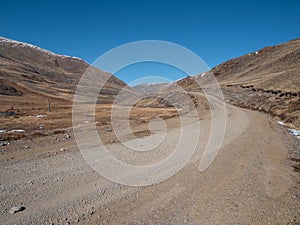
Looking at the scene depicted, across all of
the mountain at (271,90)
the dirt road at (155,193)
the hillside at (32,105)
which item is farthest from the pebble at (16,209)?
the mountain at (271,90)

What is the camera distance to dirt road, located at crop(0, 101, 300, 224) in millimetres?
5055

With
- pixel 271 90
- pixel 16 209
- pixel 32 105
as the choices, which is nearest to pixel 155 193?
pixel 16 209

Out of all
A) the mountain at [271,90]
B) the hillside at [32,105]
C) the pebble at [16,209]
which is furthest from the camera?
the mountain at [271,90]

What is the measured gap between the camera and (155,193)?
20.4 feet

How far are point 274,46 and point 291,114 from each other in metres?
96.1

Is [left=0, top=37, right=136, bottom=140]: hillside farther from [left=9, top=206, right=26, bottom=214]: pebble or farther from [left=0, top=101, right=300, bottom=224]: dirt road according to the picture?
[left=9, top=206, right=26, bottom=214]: pebble

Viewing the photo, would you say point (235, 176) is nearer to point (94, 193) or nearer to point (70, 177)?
point (94, 193)

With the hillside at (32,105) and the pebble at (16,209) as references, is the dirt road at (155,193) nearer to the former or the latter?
the pebble at (16,209)

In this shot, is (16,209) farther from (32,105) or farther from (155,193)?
(32,105)

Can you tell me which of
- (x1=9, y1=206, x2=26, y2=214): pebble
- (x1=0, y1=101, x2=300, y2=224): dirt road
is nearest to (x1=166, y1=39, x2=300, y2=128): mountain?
(x1=0, y1=101, x2=300, y2=224): dirt road

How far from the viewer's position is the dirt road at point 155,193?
505cm

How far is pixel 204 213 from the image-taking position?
527 cm

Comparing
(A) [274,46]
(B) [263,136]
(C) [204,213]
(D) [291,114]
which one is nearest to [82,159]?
(C) [204,213]

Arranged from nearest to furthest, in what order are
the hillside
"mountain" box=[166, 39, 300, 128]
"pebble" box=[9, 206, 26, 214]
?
"pebble" box=[9, 206, 26, 214]
the hillside
"mountain" box=[166, 39, 300, 128]
